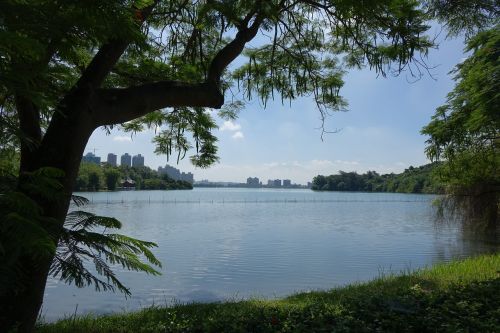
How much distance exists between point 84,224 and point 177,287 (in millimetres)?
11382

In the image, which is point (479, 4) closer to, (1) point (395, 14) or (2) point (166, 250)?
(1) point (395, 14)

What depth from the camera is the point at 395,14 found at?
611cm

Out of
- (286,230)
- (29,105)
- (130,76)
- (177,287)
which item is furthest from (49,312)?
(286,230)

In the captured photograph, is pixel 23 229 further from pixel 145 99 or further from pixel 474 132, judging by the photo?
pixel 474 132

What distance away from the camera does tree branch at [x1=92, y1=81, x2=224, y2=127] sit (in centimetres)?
455

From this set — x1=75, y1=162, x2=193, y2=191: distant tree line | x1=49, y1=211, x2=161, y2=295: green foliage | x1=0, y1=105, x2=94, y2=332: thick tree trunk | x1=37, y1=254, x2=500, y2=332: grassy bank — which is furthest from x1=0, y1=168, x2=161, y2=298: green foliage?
x1=75, y1=162, x2=193, y2=191: distant tree line

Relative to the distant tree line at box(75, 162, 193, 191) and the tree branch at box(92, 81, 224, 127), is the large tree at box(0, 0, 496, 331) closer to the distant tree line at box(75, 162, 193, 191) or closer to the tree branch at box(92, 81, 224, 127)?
the tree branch at box(92, 81, 224, 127)

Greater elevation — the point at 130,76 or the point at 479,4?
the point at 479,4

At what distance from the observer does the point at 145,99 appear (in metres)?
4.83

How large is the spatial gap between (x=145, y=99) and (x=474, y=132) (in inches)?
419

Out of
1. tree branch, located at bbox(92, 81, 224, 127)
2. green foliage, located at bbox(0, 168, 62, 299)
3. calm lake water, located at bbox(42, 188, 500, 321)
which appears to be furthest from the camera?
calm lake water, located at bbox(42, 188, 500, 321)

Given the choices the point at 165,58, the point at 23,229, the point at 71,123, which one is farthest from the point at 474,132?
the point at 23,229

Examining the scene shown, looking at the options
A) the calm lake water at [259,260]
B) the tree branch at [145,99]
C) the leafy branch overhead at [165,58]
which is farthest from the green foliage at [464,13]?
the calm lake water at [259,260]

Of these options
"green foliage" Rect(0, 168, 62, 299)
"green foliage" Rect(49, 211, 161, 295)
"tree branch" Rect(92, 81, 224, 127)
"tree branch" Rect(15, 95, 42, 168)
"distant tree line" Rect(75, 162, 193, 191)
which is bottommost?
"green foliage" Rect(49, 211, 161, 295)
